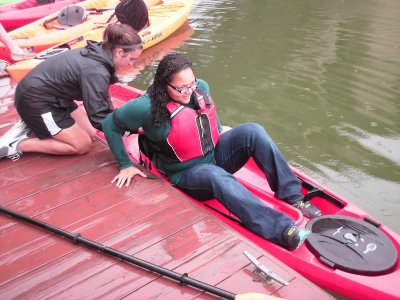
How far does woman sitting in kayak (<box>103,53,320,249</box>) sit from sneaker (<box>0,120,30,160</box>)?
38.4 inches

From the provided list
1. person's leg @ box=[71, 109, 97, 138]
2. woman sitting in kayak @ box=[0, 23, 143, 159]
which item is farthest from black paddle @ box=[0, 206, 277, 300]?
person's leg @ box=[71, 109, 97, 138]

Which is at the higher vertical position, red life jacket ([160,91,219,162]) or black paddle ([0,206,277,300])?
red life jacket ([160,91,219,162])

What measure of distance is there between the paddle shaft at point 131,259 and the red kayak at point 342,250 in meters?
0.65

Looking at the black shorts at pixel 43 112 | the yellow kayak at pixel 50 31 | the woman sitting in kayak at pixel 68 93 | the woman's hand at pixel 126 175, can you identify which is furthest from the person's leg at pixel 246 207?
the yellow kayak at pixel 50 31

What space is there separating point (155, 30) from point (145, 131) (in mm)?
5716

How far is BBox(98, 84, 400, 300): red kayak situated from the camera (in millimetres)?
2354

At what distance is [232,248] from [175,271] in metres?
0.38

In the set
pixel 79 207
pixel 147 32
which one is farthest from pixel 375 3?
pixel 79 207

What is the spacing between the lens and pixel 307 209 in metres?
2.93

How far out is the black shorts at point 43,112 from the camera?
10.2ft

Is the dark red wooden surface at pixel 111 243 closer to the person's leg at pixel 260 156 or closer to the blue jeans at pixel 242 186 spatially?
the blue jeans at pixel 242 186

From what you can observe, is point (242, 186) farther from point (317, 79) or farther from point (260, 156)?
point (317, 79)

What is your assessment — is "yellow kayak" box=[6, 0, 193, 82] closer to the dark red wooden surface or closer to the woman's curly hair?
the dark red wooden surface

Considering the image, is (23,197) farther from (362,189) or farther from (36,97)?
(362,189)
